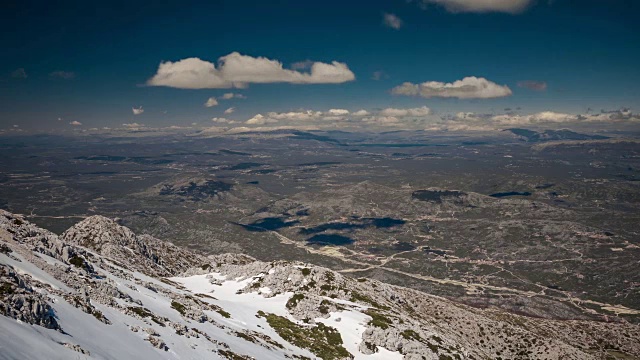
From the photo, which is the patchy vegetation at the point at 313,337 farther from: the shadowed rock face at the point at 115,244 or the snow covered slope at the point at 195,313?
the shadowed rock face at the point at 115,244

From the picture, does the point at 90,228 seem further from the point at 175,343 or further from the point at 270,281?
the point at 175,343

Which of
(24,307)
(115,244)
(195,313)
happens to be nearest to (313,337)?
(195,313)

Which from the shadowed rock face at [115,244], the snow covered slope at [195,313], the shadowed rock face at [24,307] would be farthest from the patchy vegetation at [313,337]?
the shadowed rock face at [115,244]

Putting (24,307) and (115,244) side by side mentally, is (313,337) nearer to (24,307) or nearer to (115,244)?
(24,307)

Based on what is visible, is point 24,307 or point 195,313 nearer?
point 24,307

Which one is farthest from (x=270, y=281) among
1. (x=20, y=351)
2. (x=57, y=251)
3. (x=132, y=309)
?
(x=20, y=351)

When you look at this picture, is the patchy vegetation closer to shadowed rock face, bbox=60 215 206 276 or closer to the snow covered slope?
the snow covered slope

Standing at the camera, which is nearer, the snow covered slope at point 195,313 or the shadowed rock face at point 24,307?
the shadowed rock face at point 24,307

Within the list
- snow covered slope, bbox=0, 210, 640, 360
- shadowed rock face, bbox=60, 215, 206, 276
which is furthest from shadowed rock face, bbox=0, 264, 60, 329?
shadowed rock face, bbox=60, 215, 206, 276
